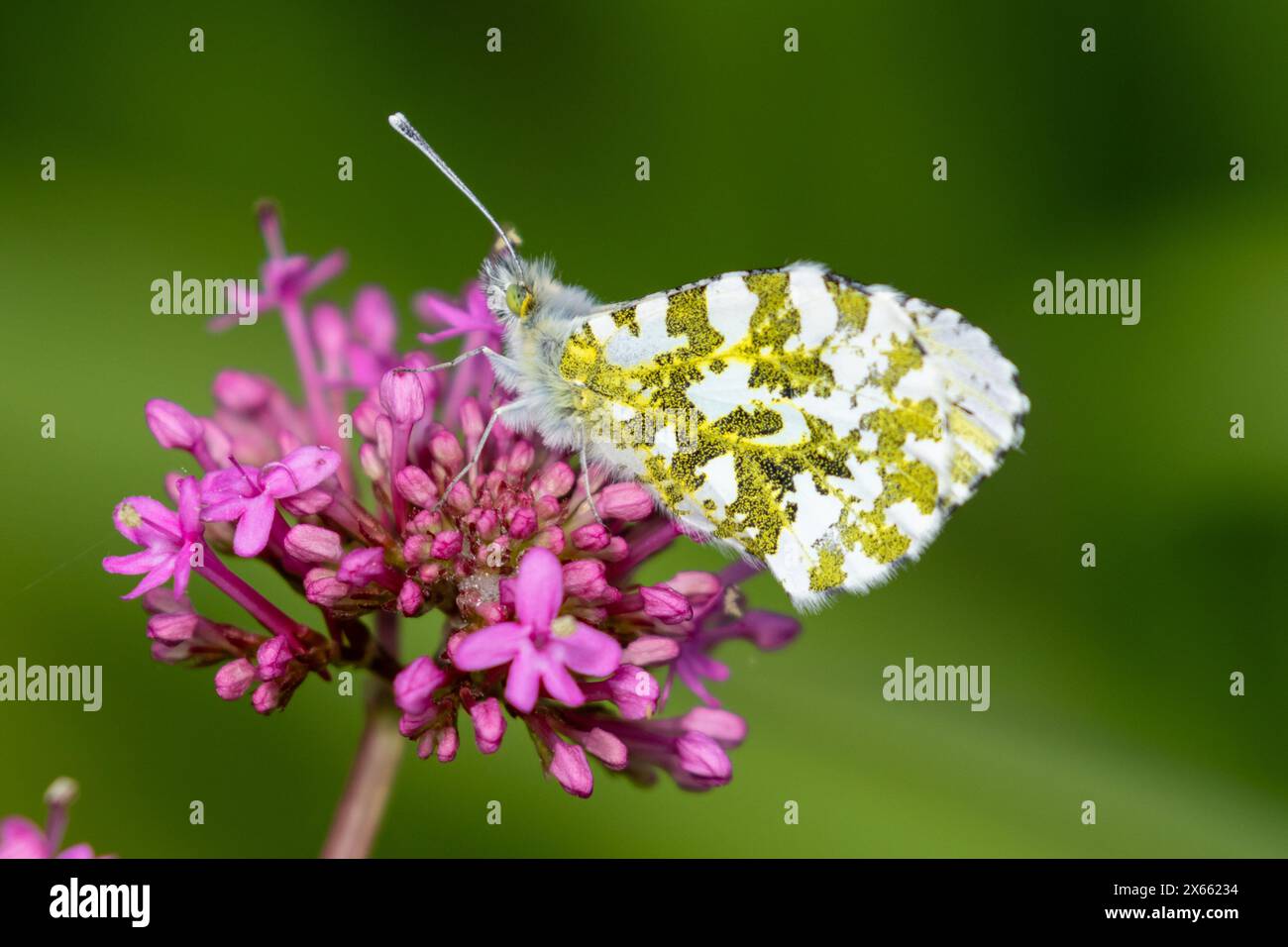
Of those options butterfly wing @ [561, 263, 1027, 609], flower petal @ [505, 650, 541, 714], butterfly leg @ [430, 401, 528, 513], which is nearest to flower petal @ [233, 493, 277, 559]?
butterfly leg @ [430, 401, 528, 513]

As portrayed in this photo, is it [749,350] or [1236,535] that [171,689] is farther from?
[1236,535]

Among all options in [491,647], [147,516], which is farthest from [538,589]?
[147,516]

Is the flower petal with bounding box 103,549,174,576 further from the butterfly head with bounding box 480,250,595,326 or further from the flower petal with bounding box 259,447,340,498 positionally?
the butterfly head with bounding box 480,250,595,326

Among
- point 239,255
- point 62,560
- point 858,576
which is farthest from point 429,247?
point 858,576

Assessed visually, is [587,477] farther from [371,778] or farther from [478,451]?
[371,778]

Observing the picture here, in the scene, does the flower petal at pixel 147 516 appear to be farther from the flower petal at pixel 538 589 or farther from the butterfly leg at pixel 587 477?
the butterfly leg at pixel 587 477
